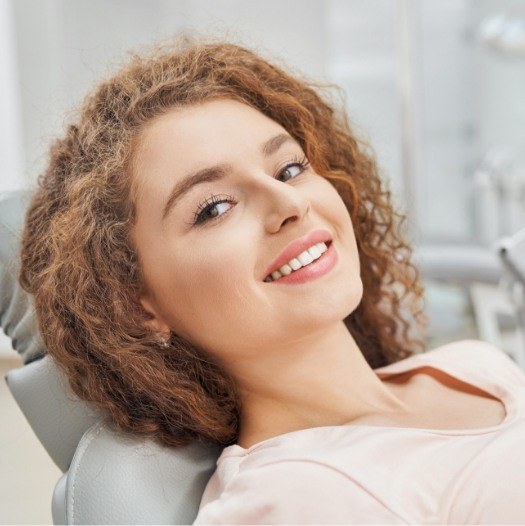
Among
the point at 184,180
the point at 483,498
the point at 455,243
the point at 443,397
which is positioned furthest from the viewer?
the point at 455,243

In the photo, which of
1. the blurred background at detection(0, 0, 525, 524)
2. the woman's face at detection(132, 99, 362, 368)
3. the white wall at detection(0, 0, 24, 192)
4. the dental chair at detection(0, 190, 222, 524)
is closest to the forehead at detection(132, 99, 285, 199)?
the woman's face at detection(132, 99, 362, 368)

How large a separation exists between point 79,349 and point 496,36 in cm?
197

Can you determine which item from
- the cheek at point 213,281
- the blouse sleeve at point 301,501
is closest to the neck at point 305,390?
the cheek at point 213,281

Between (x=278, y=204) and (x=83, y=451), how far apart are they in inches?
18.0

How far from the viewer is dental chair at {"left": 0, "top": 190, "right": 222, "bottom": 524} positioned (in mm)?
1106

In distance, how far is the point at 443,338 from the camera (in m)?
3.12

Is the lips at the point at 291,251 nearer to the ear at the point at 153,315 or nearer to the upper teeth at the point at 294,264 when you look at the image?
the upper teeth at the point at 294,264

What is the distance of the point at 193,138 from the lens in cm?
122

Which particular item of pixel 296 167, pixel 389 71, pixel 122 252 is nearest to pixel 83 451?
pixel 122 252

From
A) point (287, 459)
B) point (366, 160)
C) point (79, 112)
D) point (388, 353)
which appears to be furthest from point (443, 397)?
point (79, 112)

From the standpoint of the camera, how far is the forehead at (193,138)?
1.21 meters

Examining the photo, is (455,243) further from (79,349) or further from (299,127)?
(79,349)

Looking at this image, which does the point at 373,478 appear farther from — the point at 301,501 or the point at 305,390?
the point at 305,390

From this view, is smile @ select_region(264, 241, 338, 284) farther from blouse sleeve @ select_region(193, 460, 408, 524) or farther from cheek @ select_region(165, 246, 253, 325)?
blouse sleeve @ select_region(193, 460, 408, 524)
